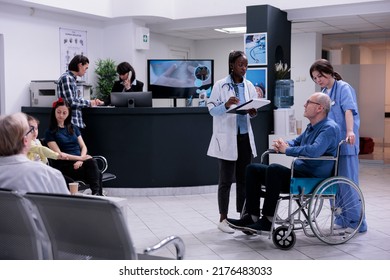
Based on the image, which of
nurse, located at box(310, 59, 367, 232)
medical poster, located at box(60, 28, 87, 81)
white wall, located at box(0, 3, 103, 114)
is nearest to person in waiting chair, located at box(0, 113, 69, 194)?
nurse, located at box(310, 59, 367, 232)

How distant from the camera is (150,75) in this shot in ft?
29.2

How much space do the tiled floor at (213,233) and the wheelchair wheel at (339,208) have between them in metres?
0.09

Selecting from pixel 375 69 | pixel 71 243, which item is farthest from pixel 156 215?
pixel 375 69

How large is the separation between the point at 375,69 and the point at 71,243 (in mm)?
8975

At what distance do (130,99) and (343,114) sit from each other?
2806 millimetres

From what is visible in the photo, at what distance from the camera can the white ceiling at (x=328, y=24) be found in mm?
8070

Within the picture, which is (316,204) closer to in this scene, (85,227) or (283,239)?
(283,239)

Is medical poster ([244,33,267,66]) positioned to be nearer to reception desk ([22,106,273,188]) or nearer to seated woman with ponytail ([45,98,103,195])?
reception desk ([22,106,273,188])

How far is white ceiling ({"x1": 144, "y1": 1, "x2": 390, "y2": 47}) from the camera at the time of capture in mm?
8070

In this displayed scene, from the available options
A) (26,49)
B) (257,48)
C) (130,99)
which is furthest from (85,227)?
(26,49)

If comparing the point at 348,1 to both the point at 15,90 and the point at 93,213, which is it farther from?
the point at 93,213

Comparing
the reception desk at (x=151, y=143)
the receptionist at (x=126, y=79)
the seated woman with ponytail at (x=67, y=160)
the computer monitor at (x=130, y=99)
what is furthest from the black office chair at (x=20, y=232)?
the receptionist at (x=126, y=79)

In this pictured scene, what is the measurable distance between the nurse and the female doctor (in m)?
0.65

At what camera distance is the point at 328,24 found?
9.54 meters
